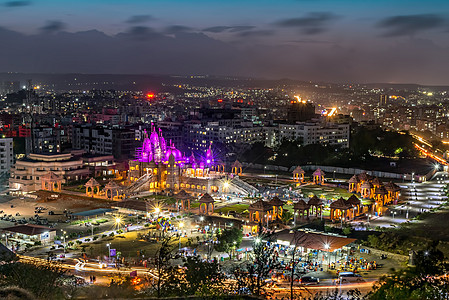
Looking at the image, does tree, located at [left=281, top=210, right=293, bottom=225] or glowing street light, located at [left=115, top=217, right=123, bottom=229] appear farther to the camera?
tree, located at [left=281, top=210, right=293, bottom=225]

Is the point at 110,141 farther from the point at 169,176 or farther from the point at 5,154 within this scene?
the point at 169,176

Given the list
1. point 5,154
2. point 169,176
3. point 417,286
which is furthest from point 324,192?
point 5,154

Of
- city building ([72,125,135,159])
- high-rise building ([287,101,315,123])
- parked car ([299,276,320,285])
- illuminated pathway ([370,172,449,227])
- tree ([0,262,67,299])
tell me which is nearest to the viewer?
tree ([0,262,67,299])

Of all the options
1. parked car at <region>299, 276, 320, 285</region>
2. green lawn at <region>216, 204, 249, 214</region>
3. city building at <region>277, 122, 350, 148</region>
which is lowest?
green lawn at <region>216, 204, 249, 214</region>

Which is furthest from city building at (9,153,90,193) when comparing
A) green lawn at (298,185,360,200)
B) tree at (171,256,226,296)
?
tree at (171,256,226,296)

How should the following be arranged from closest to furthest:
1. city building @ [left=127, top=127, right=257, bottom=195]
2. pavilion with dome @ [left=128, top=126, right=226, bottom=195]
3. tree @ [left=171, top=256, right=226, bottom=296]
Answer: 1. tree @ [left=171, top=256, right=226, bottom=296]
2. city building @ [left=127, top=127, right=257, bottom=195]
3. pavilion with dome @ [left=128, top=126, right=226, bottom=195]

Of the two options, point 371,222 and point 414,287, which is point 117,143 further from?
point 414,287

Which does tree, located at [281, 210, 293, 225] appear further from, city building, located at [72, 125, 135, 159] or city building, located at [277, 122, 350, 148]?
city building, located at [277, 122, 350, 148]

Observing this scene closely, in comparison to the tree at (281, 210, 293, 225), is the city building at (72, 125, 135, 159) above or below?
above
